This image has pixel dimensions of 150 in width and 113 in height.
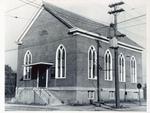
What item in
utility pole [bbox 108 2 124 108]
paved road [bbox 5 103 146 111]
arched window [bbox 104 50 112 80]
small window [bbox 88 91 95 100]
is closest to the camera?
paved road [bbox 5 103 146 111]

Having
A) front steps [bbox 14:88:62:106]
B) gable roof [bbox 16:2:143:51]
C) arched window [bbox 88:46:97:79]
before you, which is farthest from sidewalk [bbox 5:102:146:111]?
gable roof [bbox 16:2:143:51]

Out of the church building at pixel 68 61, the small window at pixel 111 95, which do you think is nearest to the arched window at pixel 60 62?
the church building at pixel 68 61

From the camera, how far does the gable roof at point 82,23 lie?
6551 millimetres

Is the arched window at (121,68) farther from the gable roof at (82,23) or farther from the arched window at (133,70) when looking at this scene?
the gable roof at (82,23)

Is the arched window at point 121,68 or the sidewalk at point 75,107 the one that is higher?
the arched window at point 121,68

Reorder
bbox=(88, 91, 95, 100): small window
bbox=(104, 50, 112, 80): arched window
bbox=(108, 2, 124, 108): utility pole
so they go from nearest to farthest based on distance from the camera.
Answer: bbox=(108, 2, 124, 108): utility pole, bbox=(88, 91, 95, 100): small window, bbox=(104, 50, 112, 80): arched window

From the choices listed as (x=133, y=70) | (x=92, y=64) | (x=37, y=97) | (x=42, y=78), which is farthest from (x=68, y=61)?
(x=133, y=70)

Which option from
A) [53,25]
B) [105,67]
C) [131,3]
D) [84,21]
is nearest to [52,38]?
[53,25]

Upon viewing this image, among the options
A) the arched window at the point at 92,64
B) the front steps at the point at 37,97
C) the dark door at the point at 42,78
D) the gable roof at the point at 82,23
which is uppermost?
the gable roof at the point at 82,23

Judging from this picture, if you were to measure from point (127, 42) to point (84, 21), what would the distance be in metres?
0.94

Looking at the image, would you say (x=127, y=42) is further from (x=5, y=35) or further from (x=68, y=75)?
(x=5, y=35)

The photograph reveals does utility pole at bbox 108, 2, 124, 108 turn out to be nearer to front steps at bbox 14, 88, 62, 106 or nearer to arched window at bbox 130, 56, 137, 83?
arched window at bbox 130, 56, 137, 83

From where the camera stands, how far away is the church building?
6.52m

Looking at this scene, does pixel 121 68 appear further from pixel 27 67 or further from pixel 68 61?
pixel 27 67
